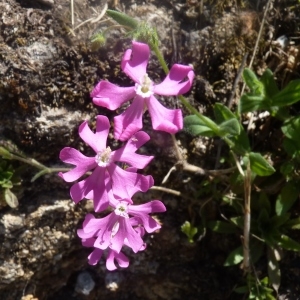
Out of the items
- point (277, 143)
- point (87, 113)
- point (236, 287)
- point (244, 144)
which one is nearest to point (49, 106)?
point (87, 113)

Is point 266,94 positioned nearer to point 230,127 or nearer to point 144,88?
point 230,127

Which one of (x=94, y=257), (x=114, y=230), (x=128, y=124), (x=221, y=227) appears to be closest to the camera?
(x=128, y=124)

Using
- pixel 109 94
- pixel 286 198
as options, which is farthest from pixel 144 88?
pixel 286 198

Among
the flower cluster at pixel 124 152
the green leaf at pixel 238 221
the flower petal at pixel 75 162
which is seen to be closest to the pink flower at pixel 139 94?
the flower cluster at pixel 124 152

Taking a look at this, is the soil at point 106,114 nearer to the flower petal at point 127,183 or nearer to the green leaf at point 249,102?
the green leaf at point 249,102

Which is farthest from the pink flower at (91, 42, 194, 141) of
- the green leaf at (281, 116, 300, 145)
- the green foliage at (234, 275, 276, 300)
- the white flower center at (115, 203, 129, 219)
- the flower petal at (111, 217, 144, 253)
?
the green foliage at (234, 275, 276, 300)

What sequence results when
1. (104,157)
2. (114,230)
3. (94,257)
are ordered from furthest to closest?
1. (94,257)
2. (114,230)
3. (104,157)

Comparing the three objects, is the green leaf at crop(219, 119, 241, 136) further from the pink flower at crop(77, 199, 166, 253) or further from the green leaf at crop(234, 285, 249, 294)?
the green leaf at crop(234, 285, 249, 294)
